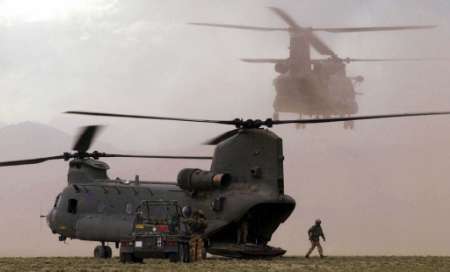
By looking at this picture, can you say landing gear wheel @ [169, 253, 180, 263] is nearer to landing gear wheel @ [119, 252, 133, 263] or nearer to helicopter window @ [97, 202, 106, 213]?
landing gear wheel @ [119, 252, 133, 263]

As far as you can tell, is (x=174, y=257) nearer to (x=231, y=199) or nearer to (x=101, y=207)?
(x=231, y=199)

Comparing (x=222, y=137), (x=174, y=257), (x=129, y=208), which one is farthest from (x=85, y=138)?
(x=174, y=257)

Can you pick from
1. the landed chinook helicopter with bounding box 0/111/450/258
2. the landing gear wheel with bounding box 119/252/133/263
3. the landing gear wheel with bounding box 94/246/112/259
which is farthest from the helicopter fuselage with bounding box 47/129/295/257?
the landing gear wheel with bounding box 119/252/133/263

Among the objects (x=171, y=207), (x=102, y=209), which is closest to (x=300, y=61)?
(x=102, y=209)

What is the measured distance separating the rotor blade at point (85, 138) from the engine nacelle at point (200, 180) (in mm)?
5570

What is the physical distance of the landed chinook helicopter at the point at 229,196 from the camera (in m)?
30.8

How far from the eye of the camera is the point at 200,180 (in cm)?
3169

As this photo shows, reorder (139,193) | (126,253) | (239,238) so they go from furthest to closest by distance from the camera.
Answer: (139,193) → (239,238) → (126,253)

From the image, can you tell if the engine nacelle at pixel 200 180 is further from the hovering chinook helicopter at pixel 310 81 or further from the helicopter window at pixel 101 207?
the hovering chinook helicopter at pixel 310 81

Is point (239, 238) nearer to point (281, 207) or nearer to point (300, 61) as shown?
point (281, 207)

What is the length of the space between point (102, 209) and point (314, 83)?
38.6m

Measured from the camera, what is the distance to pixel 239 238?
102 ft

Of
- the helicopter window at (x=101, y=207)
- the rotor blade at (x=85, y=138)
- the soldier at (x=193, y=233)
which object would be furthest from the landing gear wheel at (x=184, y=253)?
the rotor blade at (x=85, y=138)

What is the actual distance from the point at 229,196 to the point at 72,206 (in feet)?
24.5
